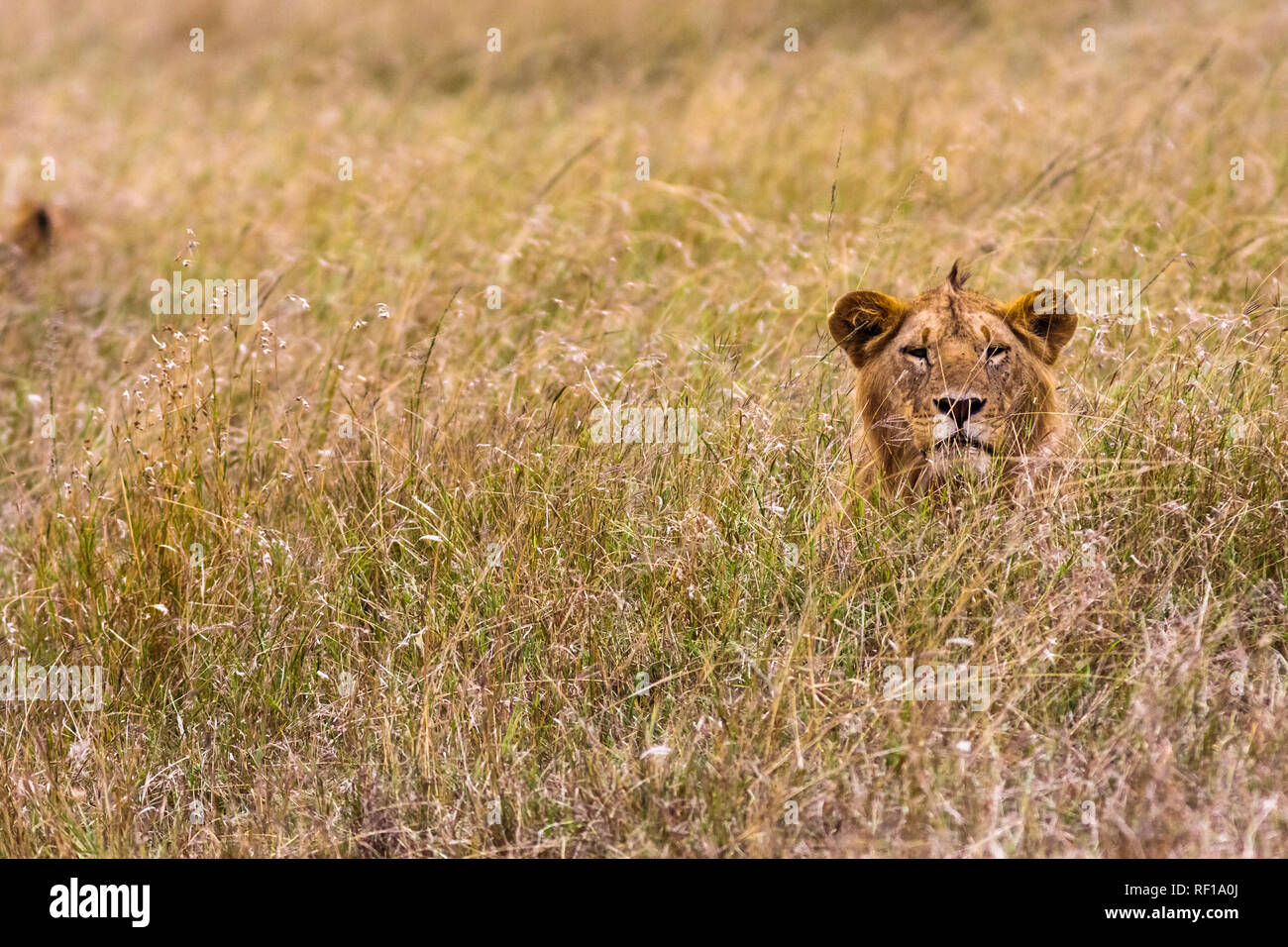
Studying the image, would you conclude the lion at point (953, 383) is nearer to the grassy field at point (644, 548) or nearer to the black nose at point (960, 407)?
the black nose at point (960, 407)

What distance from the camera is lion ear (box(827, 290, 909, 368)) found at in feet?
13.7

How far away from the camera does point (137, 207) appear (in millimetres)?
8672

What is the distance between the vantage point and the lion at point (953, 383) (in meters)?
3.90

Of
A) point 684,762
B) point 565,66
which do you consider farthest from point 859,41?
point 684,762
